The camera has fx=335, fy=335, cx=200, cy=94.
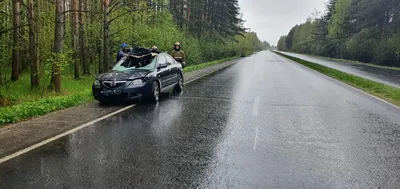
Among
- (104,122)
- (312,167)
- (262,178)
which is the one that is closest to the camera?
(262,178)

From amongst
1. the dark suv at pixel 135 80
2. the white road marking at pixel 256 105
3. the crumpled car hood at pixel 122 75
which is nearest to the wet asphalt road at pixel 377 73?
the white road marking at pixel 256 105

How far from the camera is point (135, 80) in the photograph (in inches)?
380

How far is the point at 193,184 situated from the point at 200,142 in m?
1.85

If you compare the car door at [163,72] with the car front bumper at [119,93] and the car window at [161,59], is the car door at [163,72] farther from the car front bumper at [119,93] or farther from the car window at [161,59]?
the car front bumper at [119,93]

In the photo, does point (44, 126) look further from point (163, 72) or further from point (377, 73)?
point (377, 73)

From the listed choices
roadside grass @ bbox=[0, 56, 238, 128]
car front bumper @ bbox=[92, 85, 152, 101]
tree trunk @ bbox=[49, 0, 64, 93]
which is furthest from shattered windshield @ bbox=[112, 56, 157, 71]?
tree trunk @ bbox=[49, 0, 64, 93]

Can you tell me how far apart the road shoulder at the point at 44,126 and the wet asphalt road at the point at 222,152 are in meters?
0.45

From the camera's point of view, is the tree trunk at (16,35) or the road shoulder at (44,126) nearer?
the road shoulder at (44,126)

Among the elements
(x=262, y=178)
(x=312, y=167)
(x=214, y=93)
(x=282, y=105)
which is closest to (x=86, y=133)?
(x=262, y=178)

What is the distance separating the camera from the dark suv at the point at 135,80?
945 centimetres

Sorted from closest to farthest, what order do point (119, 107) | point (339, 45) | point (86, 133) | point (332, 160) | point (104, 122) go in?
point (332, 160) → point (86, 133) → point (104, 122) → point (119, 107) → point (339, 45)

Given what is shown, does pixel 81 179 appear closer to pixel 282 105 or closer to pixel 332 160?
pixel 332 160

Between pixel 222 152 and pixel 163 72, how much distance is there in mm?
6397

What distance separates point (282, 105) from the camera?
9781 millimetres
